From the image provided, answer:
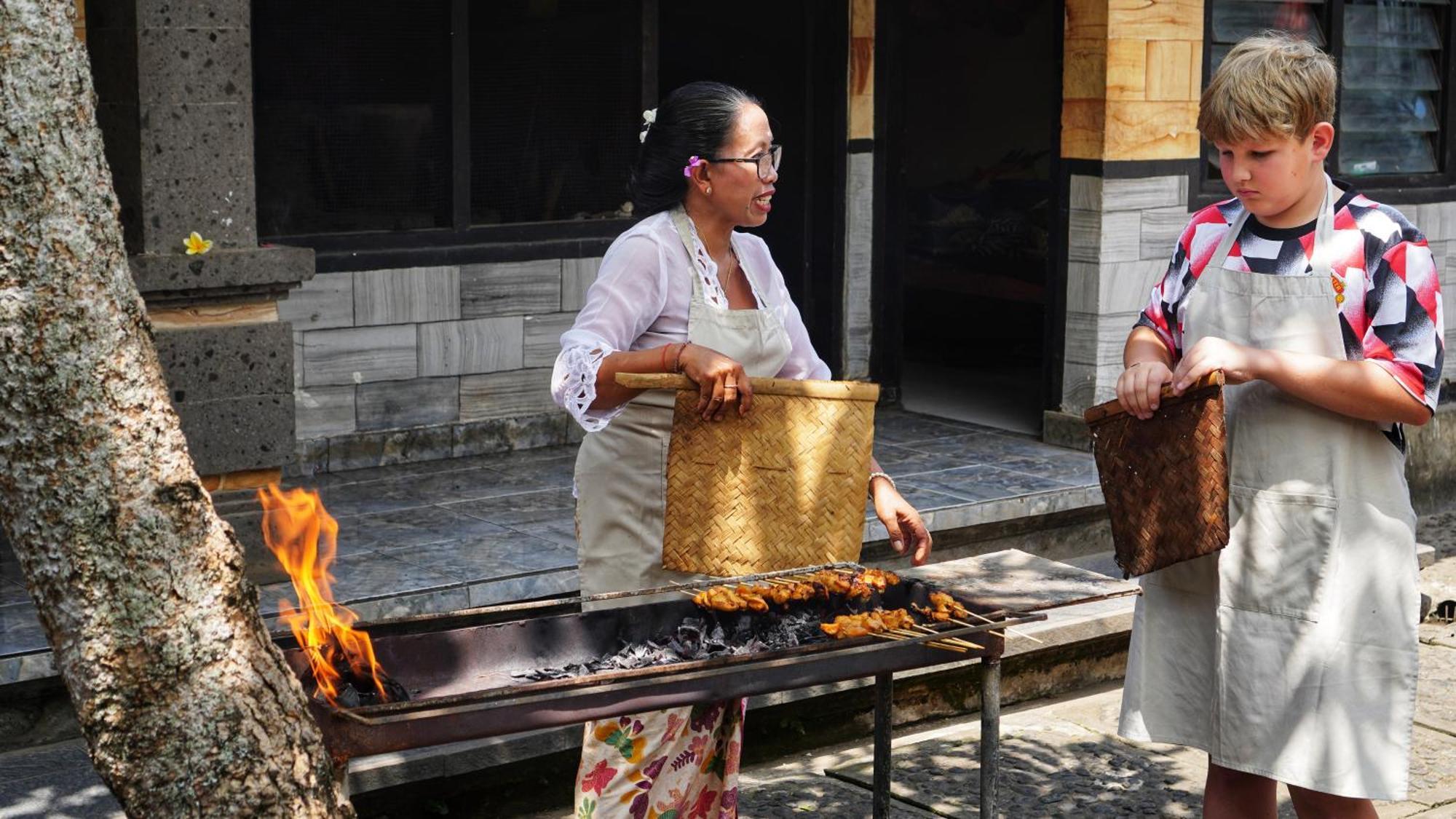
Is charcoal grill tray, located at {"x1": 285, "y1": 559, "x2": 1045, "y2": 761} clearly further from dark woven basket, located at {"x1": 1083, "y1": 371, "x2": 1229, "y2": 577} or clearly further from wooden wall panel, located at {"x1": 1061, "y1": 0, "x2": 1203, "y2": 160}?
wooden wall panel, located at {"x1": 1061, "y1": 0, "x2": 1203, "y2": 160}

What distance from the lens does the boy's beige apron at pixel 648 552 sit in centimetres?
418

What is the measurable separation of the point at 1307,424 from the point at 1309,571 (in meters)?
0.31

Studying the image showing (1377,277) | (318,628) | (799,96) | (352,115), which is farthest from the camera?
(799,96)

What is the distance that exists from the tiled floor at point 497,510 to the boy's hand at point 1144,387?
316 cm

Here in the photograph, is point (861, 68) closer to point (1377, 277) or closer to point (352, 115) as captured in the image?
point (352, 115)

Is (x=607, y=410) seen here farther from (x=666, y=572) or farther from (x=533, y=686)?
(x=533, y=686)

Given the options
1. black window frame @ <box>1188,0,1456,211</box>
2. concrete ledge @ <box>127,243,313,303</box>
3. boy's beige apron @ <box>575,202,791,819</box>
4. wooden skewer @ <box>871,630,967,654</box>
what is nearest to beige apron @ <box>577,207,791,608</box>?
boy's beige apron @ <box>575,202,791,819</box>

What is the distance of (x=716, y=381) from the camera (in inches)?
153

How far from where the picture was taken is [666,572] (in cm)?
431

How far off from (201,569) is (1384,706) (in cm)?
245

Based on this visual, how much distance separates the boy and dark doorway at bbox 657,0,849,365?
5.92 meters

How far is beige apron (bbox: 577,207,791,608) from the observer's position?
421 cm

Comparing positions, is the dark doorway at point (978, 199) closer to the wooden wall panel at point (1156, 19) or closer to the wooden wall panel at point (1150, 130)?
the wooden wall panel at point (1150, 130)

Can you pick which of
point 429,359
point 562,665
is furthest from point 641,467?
point 429,359
